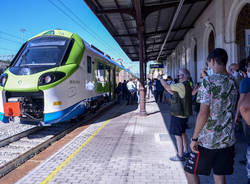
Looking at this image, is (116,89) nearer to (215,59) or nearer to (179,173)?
(179,173)

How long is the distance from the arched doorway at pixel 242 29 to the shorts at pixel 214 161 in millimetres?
6921

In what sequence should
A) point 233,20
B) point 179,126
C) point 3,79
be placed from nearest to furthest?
point 179,126 → point 3,79 → point 233,20

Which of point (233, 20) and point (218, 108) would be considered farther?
point (233, 20)

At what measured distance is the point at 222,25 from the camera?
8.88 metres

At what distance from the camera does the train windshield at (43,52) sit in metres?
6.32

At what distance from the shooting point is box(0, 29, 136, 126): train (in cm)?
562

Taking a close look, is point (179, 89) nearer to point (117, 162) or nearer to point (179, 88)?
point (179, 88)

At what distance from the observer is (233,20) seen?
8.20 meters

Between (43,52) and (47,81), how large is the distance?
4.74 feet

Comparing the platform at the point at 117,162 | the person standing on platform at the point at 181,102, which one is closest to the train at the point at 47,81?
the platform at the point at 117,162

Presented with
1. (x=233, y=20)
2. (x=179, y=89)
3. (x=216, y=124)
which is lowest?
(x=216, y=124)

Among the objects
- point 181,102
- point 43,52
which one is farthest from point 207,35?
point 181,102

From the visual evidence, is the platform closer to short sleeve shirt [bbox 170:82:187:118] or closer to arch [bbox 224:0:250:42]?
short sleeve shirt [bbox 170:82:187:118]

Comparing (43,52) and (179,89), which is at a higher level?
(43,52)
